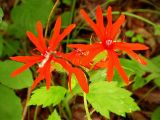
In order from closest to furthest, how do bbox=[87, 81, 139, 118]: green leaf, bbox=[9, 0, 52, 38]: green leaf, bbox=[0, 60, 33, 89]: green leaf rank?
bbox=[87, 81, 139, 118]: green leaf, bbox=[0, 60, 33, 89]: green leaf, bbox=[9, 0, 52, 38]: green leaf

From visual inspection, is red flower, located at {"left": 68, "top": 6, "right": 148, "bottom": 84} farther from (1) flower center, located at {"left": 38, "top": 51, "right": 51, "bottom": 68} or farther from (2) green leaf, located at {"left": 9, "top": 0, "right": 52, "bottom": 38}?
(2) green leaf, located at {"left": 9, "top": 0, "right": 52, "bottom": 38}

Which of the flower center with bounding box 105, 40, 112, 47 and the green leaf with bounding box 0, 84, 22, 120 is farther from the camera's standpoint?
the green leaf with bounding box 0, 84, 22, 120

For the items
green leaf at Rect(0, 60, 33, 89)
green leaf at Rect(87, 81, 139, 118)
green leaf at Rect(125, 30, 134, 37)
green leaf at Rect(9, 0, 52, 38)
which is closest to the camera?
green leaf at Rect(87, 81, 139, 118)

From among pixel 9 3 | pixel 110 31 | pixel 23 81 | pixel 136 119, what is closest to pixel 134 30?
pixel 136 119

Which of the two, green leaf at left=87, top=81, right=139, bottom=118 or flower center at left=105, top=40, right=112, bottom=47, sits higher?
flower center at left=105, top=40, right=112, bottom=47

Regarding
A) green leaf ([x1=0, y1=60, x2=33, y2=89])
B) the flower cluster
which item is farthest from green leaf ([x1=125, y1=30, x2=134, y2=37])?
the flower cluster

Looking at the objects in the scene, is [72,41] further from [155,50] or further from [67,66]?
[67,66]
